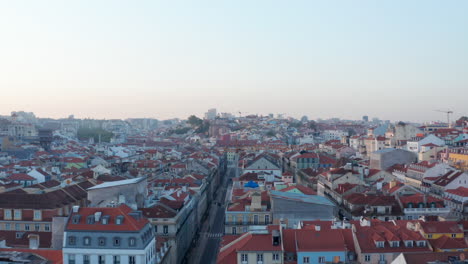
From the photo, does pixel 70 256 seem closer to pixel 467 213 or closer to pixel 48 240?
pixel 48 240

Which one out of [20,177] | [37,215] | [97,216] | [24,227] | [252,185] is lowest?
[24,227]

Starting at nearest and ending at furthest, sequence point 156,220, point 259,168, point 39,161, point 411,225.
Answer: point 411,225
point 156,220
point 259,168
point 39,161

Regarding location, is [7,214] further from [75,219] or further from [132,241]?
[132,241]

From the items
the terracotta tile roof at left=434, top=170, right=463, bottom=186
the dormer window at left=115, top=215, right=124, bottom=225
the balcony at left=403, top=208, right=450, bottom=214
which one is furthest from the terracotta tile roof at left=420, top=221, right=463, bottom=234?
the terracotta tile roof at left=434, top=170, right=463, bottom=186

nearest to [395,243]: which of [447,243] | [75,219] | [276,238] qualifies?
[447,243]

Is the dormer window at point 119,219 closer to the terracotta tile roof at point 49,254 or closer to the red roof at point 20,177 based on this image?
the terracotta tile roof at point 49,254

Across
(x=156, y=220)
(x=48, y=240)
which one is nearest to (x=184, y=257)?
(x=156, y=220)
